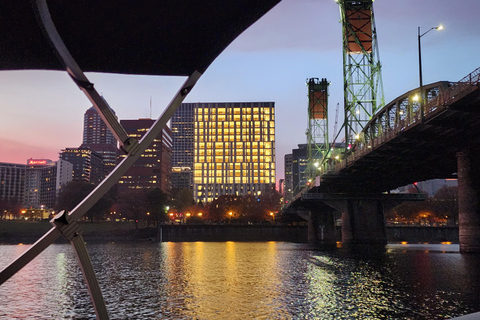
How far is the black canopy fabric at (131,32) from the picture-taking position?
930 centimetres

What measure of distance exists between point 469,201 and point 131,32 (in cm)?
5354

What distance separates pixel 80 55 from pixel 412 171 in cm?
7528

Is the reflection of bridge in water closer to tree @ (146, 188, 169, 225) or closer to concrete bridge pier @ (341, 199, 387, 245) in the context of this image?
concrete bridge pier @ (341, 199, 387, 245)

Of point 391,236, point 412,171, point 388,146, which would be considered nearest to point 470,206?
point 388,146

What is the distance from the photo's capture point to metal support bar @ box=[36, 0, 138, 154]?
901cm

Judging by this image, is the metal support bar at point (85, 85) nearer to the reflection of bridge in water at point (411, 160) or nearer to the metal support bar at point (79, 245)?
the metal support bar at point (79, 245)

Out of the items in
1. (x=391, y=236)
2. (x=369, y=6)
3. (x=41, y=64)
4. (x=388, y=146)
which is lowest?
(x=391, y=236)

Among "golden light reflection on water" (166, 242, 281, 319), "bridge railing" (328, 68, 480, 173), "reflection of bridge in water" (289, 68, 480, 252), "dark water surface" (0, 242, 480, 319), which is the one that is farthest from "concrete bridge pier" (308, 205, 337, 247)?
A: "golden light reflection on water" (166, 242, 281, 319)

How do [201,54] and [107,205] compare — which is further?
[107,205]

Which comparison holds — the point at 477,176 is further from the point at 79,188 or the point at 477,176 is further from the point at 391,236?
the point at 79,188

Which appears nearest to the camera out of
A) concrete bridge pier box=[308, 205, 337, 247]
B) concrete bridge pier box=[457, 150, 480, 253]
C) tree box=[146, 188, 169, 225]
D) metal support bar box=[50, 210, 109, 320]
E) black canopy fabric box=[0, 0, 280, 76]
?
metal support bar box=[50, 210, 109, 320]

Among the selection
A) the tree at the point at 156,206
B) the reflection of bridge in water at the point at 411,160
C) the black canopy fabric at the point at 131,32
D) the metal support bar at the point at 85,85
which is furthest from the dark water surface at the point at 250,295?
the tree at the point at 156,206

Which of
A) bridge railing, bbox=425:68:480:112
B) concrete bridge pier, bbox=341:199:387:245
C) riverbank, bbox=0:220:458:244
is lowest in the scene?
riverbank, bbox=0:220:458:244

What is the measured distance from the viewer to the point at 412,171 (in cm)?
7819
